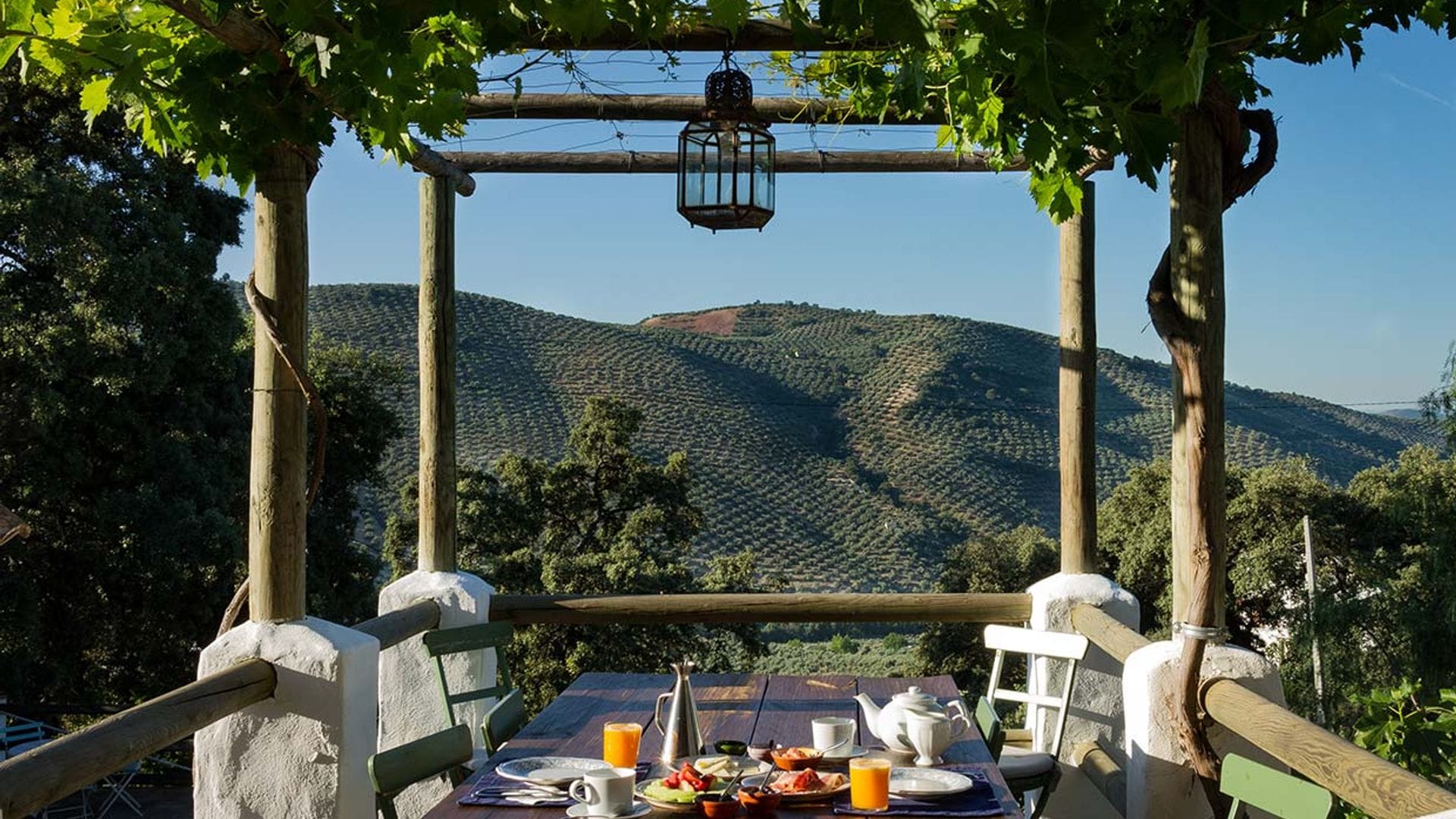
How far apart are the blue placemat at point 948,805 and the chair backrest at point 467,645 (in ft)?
5.60

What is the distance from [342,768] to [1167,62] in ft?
8.02

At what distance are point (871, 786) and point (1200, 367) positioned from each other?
54.1 inches

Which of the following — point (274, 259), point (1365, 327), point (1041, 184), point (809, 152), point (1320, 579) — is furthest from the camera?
point (1365, 327)

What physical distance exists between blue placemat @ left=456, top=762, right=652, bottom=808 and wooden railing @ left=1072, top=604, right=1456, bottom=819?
4.12 feet

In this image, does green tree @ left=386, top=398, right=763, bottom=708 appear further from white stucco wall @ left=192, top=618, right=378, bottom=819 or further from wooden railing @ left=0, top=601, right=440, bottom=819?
wooden railing @ left=0, top=601, right=440, bottom=819

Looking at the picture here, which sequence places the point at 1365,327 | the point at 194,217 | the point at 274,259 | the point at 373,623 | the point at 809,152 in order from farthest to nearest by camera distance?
1. the point at 1365,327
2. the point at 194,217
3. the point at 809,152
4. the point at 373,623
5. the point at 274,259

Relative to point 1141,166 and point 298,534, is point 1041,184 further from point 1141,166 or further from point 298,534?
point 298,534

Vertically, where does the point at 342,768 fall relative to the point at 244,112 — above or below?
below

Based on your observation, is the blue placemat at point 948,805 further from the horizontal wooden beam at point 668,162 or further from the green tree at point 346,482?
the green tree at point 346,482

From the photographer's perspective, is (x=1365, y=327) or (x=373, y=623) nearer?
(x=373, y=623)

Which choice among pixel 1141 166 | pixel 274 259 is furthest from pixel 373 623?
pixel 1141 166

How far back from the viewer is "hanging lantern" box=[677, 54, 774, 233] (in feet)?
12.3

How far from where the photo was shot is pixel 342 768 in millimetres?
3367

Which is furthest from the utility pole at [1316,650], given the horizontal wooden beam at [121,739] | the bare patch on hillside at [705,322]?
the bare patch on hillside at [705,322]
